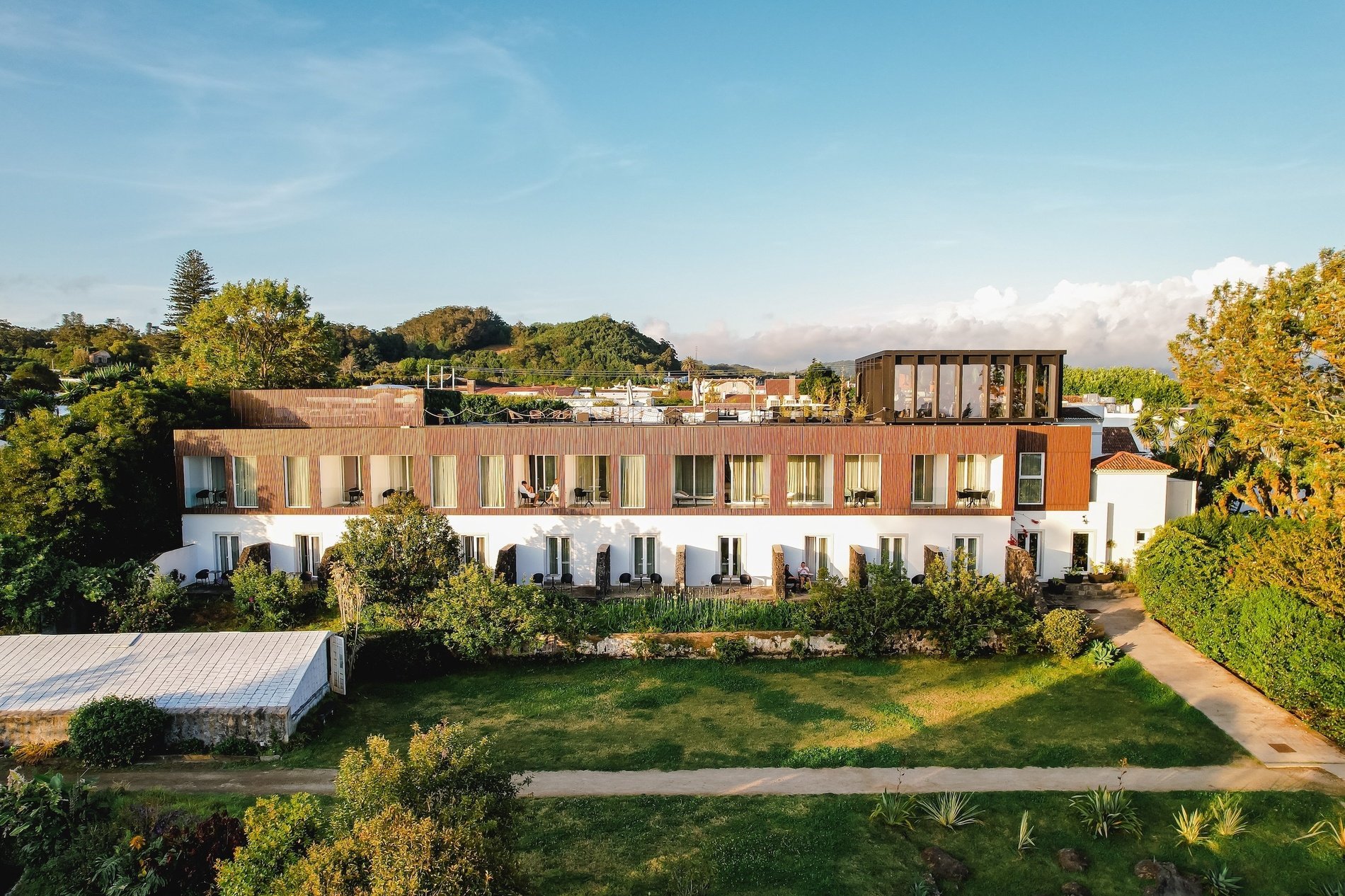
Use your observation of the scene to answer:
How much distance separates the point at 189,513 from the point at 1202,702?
93.1ft

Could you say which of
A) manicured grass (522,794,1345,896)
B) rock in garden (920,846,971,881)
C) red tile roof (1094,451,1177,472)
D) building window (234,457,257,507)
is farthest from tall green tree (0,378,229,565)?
red tile roof (1094,451,1177,472)

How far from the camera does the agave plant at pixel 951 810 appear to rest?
450 inches

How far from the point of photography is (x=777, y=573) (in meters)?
21.9

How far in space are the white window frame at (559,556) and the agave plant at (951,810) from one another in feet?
45.1

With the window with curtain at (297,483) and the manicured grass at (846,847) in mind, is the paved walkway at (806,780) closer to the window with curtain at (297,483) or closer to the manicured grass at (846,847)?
the manicured grass at (846,847)

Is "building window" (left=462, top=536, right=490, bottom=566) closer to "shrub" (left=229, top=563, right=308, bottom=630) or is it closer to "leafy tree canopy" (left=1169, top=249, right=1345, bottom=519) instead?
"shrub" (left=229, top=563, right=308, bottom=630)

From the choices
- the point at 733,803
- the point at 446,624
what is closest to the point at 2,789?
the point at 446,624

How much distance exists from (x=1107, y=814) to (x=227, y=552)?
24863mm

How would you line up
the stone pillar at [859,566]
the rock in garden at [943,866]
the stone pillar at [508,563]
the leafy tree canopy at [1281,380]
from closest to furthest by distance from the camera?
1. the rock in garden at [943,866]
2. the leafy tree canopy at [1281,380]
3. the stone pillar at [859,566]
4. the stone pillar at [508,563]

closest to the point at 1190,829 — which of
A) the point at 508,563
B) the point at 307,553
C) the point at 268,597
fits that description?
the point at 508,563

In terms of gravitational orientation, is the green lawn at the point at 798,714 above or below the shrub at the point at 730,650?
below

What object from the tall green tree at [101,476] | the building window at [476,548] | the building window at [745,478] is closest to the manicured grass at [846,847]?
the building window at [745,478]

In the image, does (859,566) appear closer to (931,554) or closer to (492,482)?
(931,554)

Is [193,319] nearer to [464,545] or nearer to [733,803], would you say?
[464,545]
